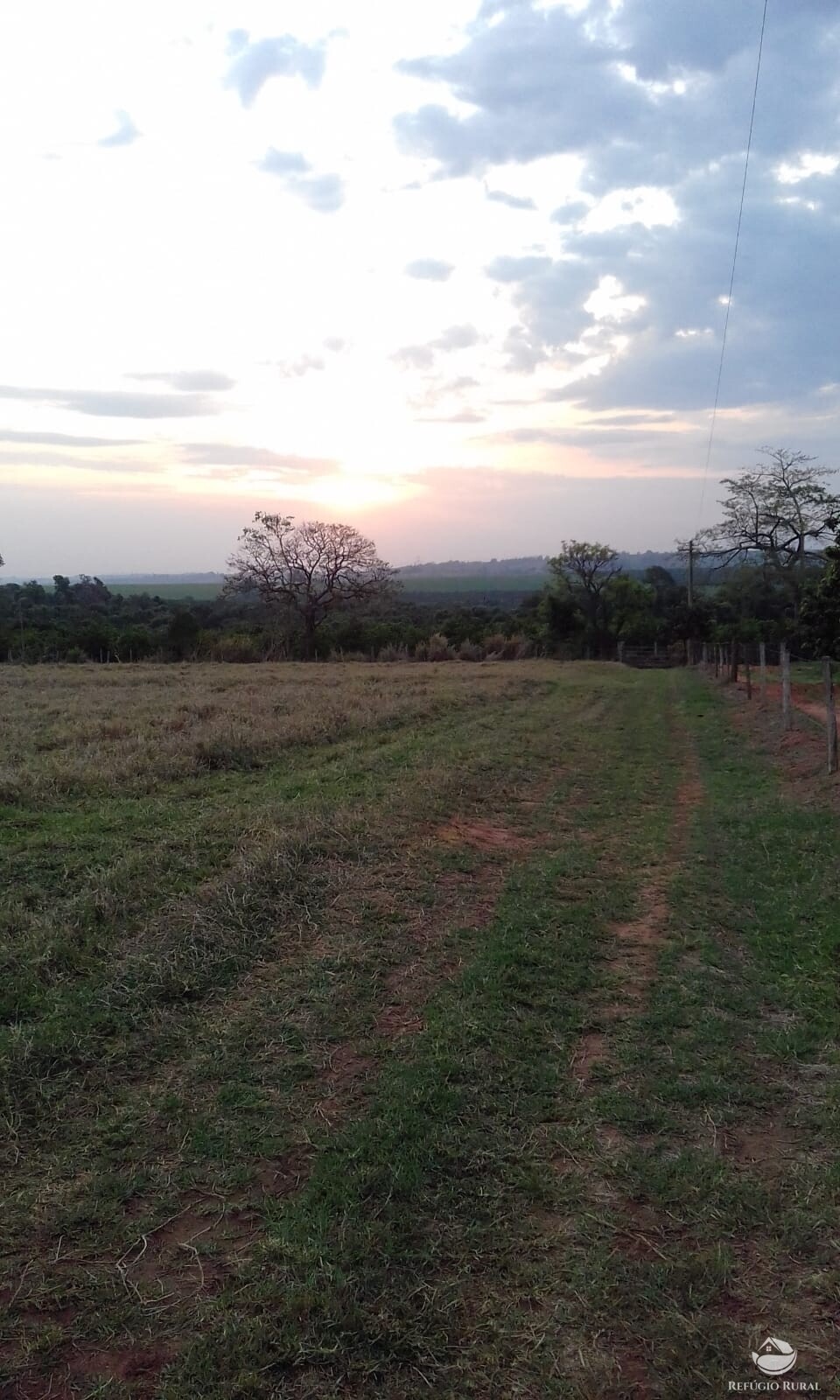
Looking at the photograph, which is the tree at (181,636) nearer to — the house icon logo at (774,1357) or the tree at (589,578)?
the tree at (589,578)

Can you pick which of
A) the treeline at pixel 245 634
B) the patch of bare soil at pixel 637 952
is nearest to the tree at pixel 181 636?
the treeline at pixel 245 634

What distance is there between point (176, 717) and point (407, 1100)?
1184 cm

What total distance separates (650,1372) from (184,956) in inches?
144

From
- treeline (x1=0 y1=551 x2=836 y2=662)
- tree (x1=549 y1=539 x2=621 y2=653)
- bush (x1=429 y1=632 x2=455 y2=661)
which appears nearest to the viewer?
treeline (x1=0 y1=551 x2=836 y2=662)

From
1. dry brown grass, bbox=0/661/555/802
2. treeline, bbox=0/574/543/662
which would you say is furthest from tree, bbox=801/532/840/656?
treeline, bbox=0/574/543/662

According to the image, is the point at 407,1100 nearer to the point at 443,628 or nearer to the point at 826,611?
the point at 826,611

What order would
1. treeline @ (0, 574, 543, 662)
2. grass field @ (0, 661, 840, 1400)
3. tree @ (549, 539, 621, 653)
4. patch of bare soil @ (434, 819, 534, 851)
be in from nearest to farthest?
1. grass field @ (0, 661, 840, 1400)
2. patch of bare soil @ (434, 819, 534, 851)
3. treeline @ (0, 574, 543, 662)
4. tree @ (549, 539, 621, 653)

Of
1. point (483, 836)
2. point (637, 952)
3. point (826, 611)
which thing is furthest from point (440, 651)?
point (637, 952)

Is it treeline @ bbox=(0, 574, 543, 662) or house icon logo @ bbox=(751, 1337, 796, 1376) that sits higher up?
treeline @ bbox=(0, 574, 543, 662)

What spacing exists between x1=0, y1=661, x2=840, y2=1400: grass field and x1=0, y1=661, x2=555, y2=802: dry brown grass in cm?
113

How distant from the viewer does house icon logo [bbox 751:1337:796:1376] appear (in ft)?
8.85

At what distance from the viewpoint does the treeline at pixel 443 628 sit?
44812 mm

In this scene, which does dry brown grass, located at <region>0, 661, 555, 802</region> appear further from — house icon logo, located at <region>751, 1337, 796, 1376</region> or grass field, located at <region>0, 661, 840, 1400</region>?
house icon logo, located at <region>751, 1337, 796, 1376</region>

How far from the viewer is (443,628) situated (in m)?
57.8
